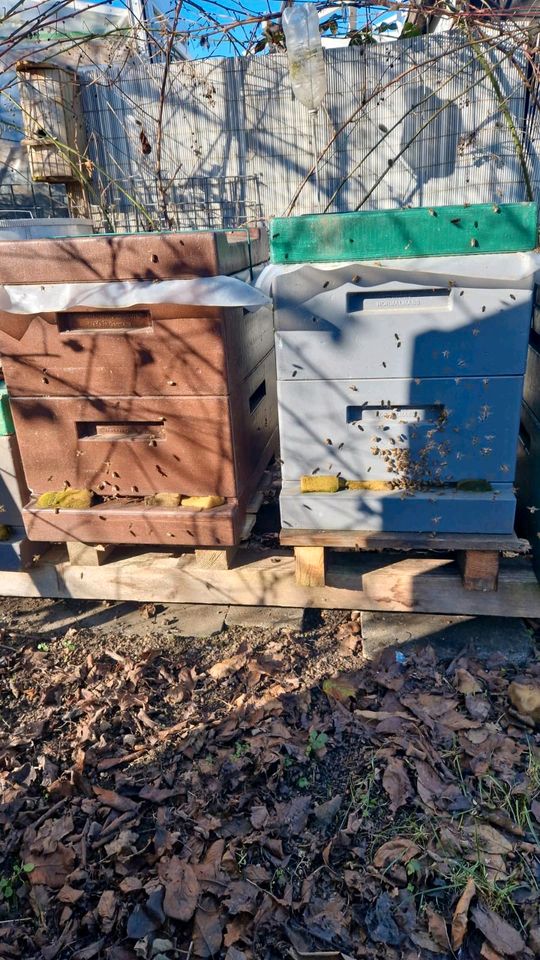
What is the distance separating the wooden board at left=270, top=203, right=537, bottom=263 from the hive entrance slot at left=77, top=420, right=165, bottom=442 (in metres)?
0.86

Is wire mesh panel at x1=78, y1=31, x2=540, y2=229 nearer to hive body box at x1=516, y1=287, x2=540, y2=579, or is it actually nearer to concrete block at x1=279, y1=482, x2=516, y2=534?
hive body box at x1=516, y1=287, x2=540, y2=579

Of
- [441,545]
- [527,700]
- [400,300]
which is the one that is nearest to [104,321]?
[400,300]

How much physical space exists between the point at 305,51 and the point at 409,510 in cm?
459

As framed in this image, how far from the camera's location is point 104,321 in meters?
2.66

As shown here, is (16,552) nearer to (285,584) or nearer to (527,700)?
(285,584)

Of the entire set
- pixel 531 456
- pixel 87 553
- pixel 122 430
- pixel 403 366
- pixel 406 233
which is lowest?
pixel 87 553

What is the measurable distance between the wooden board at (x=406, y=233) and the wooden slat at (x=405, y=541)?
3.58 feet

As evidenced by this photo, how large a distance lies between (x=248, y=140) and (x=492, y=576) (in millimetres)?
7061

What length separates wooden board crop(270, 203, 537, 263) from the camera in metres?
2.30

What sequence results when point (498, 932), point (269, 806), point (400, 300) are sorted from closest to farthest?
point (498, 932) < point (269, 806) < point (400, 300)

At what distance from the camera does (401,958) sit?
161 cm

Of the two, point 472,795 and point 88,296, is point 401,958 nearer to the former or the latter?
point 472,795

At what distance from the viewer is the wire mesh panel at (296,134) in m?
7.41

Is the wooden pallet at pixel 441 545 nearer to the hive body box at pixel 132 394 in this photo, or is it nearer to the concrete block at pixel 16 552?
the hive body box at pixel 132 394
